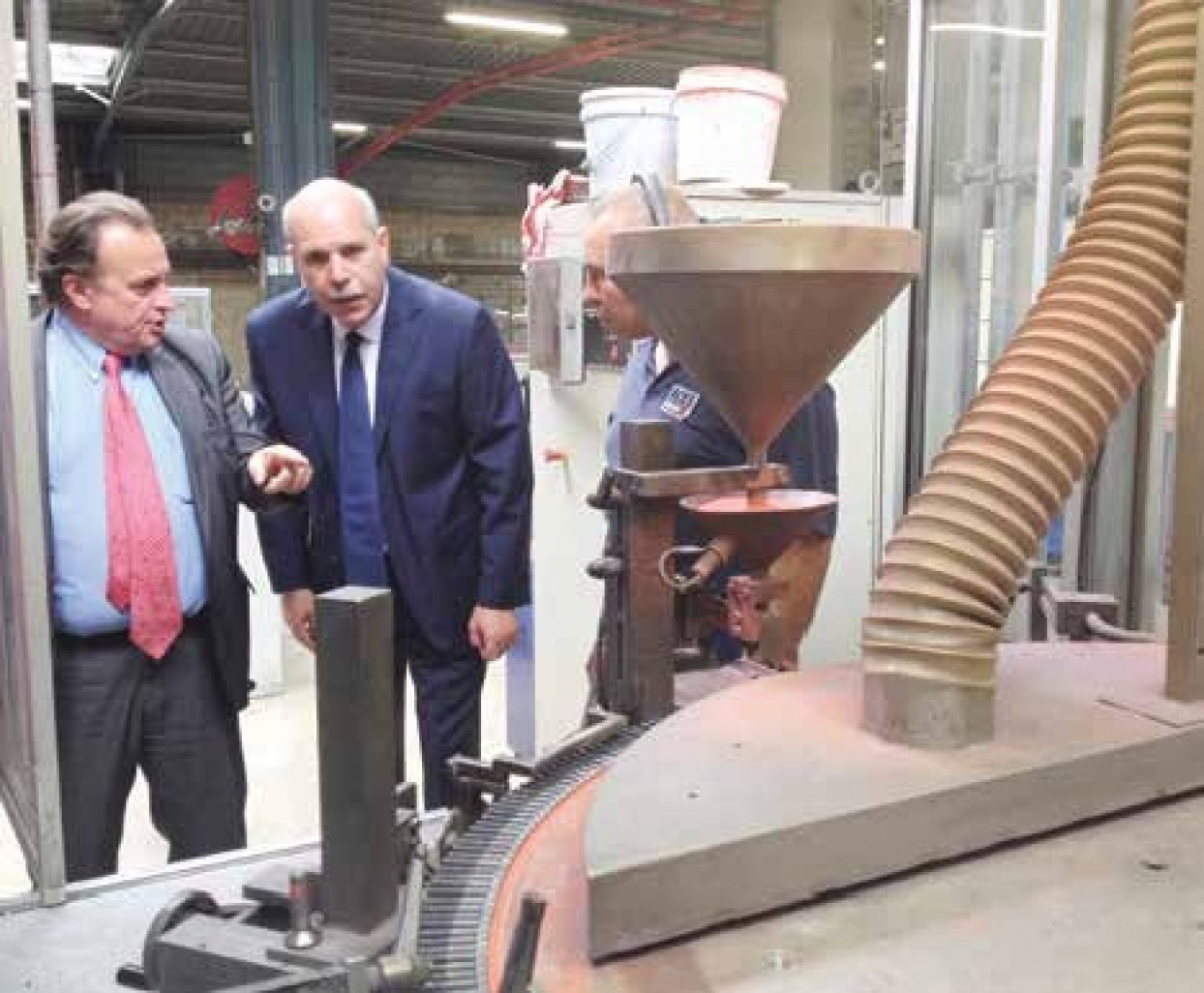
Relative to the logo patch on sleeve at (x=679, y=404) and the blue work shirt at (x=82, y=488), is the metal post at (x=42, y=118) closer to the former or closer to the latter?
the blue work shirt at (x=82, y=488)

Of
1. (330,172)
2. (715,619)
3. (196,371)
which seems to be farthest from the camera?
(330,172)

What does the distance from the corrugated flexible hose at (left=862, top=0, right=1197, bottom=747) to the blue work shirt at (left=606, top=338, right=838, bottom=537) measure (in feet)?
1.92

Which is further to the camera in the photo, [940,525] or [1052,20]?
[1052,20]

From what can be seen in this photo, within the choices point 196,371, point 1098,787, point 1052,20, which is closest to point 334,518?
point 196,371

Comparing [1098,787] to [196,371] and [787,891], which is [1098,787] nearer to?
[787,891]

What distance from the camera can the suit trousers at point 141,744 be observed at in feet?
4.65

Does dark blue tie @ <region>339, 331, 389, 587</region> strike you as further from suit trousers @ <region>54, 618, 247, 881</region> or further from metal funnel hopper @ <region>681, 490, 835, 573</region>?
metal funnel hopper @ <region>681, 490, 835, 573</region>

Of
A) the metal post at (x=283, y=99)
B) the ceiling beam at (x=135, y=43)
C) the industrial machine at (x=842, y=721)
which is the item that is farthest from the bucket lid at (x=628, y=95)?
the ceiling beam at (x=135, y=43)

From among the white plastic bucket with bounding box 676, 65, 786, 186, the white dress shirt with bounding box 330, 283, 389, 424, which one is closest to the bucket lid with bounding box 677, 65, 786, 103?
the white plastic bucket with bounding box 676, 65, 786, 186

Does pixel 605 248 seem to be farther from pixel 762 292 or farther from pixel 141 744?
pixel 141 744

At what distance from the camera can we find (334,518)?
5.79 ft

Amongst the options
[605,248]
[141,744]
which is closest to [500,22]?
[605,248]

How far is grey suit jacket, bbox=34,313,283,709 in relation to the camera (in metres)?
1.49

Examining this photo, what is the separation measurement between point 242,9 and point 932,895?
577cm
